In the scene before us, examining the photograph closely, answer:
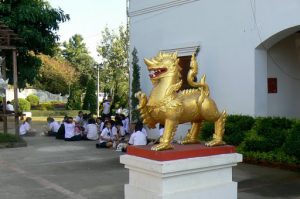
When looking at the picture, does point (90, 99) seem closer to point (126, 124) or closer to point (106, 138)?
point (126, 124)

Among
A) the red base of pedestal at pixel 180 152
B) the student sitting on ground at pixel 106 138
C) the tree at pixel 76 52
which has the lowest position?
the student sitting on ground at pixel 106 138

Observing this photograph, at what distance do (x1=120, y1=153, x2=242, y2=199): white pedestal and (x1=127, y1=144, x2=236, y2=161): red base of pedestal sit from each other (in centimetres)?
5

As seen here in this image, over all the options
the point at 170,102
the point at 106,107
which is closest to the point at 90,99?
the point at 106,107

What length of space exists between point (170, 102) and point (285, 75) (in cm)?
754

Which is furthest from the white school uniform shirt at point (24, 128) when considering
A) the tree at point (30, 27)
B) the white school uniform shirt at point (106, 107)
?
the white school uniform shirt at point (106, 107)

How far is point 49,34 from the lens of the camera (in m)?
17.1

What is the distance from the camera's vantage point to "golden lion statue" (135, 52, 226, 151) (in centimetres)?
543

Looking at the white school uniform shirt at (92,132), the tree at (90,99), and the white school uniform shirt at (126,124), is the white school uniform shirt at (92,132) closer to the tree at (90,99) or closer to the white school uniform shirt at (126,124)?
the white school uniform shirt at (126,124)

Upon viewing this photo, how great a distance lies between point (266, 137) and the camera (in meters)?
10.0

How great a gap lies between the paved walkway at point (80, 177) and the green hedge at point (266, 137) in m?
0.32

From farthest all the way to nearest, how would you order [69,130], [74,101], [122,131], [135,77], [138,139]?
[74,101] < [69,130] < [135,77] < [122,131] < [138,139]

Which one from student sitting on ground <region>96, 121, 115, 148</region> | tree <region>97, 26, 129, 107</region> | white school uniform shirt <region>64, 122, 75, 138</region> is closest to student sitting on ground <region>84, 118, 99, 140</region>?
white school uniform shirt <region>64, 122, 75, 138</region>

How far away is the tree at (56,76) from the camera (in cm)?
4119

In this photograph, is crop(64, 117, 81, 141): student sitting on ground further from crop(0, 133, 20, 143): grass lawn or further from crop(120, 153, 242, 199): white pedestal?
crop(120, 153, 242, 199): white pedestal
